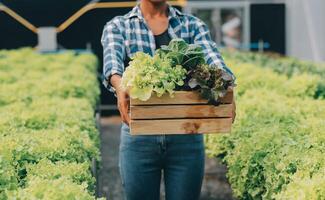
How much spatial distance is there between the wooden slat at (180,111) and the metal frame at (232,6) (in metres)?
12.6

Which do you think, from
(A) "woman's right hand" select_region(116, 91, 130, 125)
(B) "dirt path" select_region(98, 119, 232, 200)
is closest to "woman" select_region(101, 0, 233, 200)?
(A) "woman's right hand" select_region(116, 91, 130, 125)

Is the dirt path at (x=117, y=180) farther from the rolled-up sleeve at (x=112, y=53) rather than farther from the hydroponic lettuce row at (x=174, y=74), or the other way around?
the hydroponic lettuce row at (x=174, y=74)

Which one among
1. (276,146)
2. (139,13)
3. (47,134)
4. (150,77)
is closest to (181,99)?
(150,77)

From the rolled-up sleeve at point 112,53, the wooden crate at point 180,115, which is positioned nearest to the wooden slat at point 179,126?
the wooden crate at point 180,115

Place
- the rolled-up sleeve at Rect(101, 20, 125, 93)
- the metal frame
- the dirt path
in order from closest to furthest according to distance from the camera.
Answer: the rolled-up sleeve at Rect(101, 20, 125, 93) < the dirt path < the metal frame

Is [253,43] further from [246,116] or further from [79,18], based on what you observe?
[246,116]

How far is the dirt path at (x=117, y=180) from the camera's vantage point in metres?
8.84

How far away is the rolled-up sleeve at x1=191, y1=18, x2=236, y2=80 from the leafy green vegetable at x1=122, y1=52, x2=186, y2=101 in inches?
18.1

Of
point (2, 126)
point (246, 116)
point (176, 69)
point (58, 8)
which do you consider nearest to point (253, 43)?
point (58, 8)

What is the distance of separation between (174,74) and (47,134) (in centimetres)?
183

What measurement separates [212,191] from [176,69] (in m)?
5.33

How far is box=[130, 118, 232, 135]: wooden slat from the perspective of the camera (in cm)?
391

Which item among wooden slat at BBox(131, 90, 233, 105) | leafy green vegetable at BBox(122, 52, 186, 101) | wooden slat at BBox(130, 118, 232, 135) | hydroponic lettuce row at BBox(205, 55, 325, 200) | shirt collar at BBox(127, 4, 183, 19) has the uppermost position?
shirt collar at BBox(127, 4, 183, 19)

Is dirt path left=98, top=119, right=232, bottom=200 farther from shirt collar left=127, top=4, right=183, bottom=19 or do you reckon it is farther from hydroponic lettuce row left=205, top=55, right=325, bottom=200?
shirt collar left=127, top=4, right=183, bottom=19
